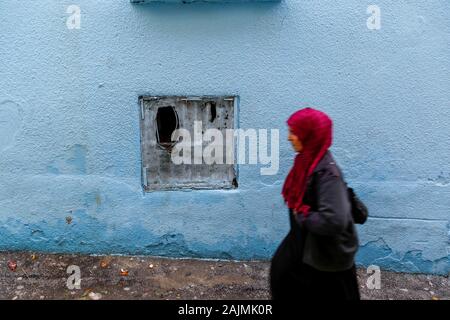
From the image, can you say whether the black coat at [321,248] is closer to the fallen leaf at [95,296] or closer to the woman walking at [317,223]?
the woman walking at [317,223]

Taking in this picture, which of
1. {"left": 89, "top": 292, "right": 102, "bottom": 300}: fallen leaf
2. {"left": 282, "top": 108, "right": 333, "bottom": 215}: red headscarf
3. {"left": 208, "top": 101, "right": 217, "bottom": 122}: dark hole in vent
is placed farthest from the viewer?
{"left": 208, "top": 101, "right": 217, "bottom": 122}: dark hole in vent

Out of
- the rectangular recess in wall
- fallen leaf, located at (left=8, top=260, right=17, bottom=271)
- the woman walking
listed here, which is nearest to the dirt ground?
fallen leaf, located at (left=8, top=260, right=17, bottom=271)

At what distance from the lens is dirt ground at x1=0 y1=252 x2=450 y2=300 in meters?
3.46

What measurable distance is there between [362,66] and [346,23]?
0.38 meters

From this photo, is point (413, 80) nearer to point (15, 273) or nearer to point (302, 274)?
point (302, 274)

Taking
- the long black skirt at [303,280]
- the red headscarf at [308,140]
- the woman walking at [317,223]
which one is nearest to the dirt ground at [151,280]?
the long black skirt at [303,280]

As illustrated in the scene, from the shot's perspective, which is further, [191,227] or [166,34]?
[191,227]

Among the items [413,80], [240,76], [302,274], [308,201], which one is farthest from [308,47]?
[302,274]

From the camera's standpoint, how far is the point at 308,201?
7.51 feet

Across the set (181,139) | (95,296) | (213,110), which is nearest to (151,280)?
(95,296)

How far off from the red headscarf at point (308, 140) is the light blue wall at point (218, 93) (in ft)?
4.30

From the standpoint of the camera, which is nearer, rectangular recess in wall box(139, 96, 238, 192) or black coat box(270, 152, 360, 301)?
black coat box(270, 152, 360, 301)

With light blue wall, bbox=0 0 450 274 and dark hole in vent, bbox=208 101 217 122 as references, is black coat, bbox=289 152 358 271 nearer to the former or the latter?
light blue wall, bbox=0 0 450 274

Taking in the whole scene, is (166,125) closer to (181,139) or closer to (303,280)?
(181,139)
